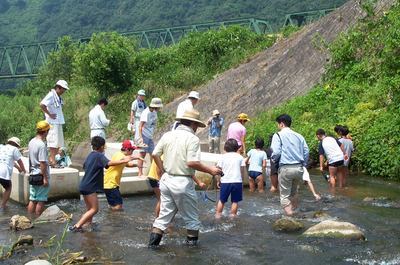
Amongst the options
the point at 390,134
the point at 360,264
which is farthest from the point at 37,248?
the point at 390,134

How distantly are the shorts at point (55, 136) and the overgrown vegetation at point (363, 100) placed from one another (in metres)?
6.92

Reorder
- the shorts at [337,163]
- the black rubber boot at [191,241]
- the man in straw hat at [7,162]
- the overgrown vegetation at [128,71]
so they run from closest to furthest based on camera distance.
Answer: the black rubber boot at [191,241]
the man in straw hat at [7,162]
the shorts at [337,163]
the overgrown vegetation at [128,71]

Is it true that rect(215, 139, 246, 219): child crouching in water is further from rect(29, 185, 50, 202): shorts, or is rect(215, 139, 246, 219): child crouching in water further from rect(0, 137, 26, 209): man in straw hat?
rect(0, 137, 26, 209): man in straw hat

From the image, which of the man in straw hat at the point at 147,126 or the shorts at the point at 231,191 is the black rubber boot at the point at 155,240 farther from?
the man in straw hat at the point at 147,126

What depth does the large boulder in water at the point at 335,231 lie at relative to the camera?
7.90m

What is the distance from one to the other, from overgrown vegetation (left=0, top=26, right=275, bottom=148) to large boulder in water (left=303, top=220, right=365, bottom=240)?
1846 cm

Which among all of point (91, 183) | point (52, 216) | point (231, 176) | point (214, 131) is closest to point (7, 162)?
point (52, 216)

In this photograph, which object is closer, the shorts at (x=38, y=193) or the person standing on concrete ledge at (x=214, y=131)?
the shorts at (x=38, y=193)

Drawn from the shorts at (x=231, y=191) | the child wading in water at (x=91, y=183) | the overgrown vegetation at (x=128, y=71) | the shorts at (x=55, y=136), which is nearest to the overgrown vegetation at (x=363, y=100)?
the shorts at (x=231, y=191)

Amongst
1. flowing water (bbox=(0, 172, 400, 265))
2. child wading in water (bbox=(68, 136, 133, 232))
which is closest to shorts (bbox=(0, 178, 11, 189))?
flowing water (bbox=(0, 172, 400, 265))

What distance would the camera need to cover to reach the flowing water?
7070 mm

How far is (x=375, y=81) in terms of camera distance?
18.5 meters

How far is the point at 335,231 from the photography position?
796cm

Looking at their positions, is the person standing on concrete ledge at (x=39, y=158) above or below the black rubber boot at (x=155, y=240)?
above
